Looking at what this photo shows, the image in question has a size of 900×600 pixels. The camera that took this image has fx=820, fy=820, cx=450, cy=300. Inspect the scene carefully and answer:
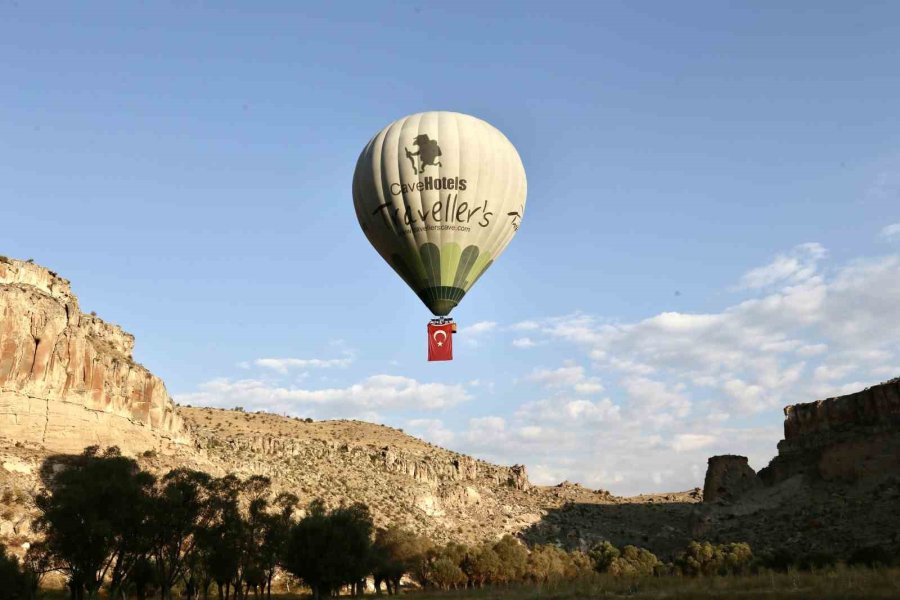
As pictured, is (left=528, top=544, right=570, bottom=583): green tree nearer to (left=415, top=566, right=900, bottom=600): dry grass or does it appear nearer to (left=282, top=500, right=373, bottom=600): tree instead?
(left=282, top=500, right=373, bottom=600): tree

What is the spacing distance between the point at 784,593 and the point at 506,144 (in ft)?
97.2

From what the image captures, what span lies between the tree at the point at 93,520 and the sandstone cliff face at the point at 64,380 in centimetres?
3392

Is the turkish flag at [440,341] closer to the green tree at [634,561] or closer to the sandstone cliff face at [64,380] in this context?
the green tree at [634,561]

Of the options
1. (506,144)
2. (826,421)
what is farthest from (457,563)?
(826,421)

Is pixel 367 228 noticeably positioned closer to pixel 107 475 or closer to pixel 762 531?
pixel 107 475

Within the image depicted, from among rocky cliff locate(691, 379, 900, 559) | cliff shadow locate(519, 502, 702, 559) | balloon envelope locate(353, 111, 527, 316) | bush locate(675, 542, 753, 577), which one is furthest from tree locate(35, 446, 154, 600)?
cliff shadow locate(519, 502, 702, 559)

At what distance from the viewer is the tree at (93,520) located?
44250 millimetres

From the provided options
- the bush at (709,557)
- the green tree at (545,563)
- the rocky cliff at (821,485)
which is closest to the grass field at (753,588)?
the bush at (709,557)

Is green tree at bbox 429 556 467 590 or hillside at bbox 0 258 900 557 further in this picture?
hillside at bbox 0 258 900 557

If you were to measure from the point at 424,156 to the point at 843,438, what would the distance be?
323ft

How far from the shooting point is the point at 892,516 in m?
93.4

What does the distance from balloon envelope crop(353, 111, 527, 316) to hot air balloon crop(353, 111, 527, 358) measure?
6 cm

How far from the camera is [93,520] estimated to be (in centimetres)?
4438

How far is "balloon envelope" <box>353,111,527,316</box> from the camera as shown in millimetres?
45250
